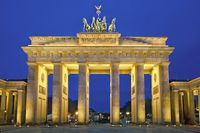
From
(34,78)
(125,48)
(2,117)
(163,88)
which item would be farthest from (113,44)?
(2,117)

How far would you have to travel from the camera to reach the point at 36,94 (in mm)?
60594

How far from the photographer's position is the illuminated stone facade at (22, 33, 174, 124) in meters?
59.6

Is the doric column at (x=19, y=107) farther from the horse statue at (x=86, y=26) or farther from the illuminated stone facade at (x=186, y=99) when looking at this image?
the illuminated stone facade at (x=186, y=99)

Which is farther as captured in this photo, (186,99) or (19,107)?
(186,99)

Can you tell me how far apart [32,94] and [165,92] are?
89.3 feet

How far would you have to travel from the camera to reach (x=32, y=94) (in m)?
60.2

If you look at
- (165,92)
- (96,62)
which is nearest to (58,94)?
(96,62)

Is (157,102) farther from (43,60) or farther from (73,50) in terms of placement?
(43,60)

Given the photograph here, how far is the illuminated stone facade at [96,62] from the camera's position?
59.6 meters

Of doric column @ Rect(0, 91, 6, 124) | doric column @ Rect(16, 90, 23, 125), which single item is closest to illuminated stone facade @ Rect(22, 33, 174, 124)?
doric column @ Rect(16, 90, 23, 125)

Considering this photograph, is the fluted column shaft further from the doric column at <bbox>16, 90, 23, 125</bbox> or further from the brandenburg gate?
the brandenburg gate

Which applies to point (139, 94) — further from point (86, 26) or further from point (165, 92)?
point (86, 26)

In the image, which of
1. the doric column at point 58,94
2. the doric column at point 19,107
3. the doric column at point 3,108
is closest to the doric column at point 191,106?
the doric column at point 58,94

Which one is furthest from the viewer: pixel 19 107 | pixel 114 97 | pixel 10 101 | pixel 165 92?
pixel 10 101
